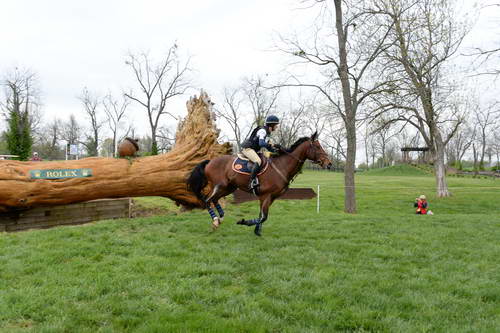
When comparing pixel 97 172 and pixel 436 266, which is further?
pixel 97 172

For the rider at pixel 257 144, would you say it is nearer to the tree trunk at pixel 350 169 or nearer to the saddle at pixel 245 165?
the saddle at pixel 245 165

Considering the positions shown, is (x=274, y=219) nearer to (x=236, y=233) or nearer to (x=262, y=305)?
(x=236, y=233)

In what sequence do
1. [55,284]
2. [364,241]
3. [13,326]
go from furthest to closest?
[364,241], [55,284], [13,326]

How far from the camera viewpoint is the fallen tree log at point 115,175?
8.70m

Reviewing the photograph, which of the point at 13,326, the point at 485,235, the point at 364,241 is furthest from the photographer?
the point at 485,235

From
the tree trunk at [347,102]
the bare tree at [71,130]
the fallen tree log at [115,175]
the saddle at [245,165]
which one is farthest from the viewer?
the bare tree at [71,130]

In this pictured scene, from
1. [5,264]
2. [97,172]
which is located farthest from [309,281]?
[97,172]

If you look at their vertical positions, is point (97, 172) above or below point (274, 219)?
above

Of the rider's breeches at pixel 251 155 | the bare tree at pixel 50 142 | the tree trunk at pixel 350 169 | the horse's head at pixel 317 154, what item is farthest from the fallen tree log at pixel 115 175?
the bare tree at pixel 50 142

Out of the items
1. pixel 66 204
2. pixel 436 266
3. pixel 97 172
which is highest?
pixel 97 172

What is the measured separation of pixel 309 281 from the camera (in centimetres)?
454

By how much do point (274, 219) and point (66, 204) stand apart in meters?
6.01

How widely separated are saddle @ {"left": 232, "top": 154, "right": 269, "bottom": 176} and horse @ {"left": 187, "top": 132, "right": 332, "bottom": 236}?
0.03 metres

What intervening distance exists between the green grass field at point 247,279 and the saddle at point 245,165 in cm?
142
